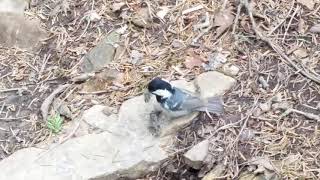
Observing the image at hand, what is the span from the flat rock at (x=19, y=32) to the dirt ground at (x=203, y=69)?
72 millimetres

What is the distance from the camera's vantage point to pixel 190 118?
3.84 m

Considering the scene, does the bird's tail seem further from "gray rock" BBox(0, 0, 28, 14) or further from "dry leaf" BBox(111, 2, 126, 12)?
"gray rock" BBox(0, 0, 28, 14)

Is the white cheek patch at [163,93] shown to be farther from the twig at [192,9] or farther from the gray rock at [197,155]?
the twig at [192,9]

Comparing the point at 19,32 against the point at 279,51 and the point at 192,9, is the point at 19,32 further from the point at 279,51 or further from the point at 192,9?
the point at 279,51

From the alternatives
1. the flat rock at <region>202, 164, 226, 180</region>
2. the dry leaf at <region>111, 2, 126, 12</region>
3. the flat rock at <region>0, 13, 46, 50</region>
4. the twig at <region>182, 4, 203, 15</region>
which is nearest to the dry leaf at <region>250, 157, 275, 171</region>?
the flat rock at <region>202, 164, 226, 180</region>

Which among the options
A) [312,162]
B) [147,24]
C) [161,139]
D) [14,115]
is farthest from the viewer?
[147,24]

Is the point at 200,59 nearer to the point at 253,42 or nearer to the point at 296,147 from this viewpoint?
the point at 253,42

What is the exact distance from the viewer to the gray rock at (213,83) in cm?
393

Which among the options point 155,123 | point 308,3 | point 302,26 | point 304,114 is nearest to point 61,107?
point 155,123

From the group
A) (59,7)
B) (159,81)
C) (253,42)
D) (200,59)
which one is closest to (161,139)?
(159,81)

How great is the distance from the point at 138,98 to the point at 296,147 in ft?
3.25

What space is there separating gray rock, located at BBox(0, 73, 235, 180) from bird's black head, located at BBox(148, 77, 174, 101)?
8.3 inches

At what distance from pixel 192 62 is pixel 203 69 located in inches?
3.8

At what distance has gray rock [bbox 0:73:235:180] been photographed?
372cm
